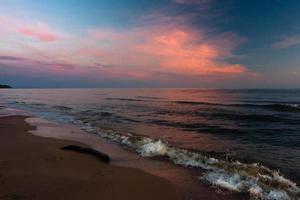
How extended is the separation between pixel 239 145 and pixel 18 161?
9.74 metres

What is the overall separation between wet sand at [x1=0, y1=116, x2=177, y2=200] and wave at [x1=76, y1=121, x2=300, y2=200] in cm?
165

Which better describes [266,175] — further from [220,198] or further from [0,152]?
[0,152]

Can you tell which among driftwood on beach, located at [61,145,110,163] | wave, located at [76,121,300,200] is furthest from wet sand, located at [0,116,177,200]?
wave, located at [76,121,300,200]

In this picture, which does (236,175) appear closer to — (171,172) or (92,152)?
(171,172)

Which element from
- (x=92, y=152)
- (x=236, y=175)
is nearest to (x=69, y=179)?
(x=92, y=152)

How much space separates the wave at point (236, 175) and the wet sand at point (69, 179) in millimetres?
1648

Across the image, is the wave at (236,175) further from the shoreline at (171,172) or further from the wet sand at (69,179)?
the wet sand at (69,179)

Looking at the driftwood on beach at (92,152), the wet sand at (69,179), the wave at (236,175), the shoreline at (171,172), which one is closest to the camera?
the wet sand at (69,179)

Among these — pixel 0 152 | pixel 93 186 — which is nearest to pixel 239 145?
pixel 93 186

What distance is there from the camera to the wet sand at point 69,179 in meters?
6.57

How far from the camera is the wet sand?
6570 millimetres

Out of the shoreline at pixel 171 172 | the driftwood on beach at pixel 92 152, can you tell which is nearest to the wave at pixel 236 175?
the shoreline at pixel 171 172

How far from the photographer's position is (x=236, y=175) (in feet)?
27.8

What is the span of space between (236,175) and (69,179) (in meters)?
4.45
